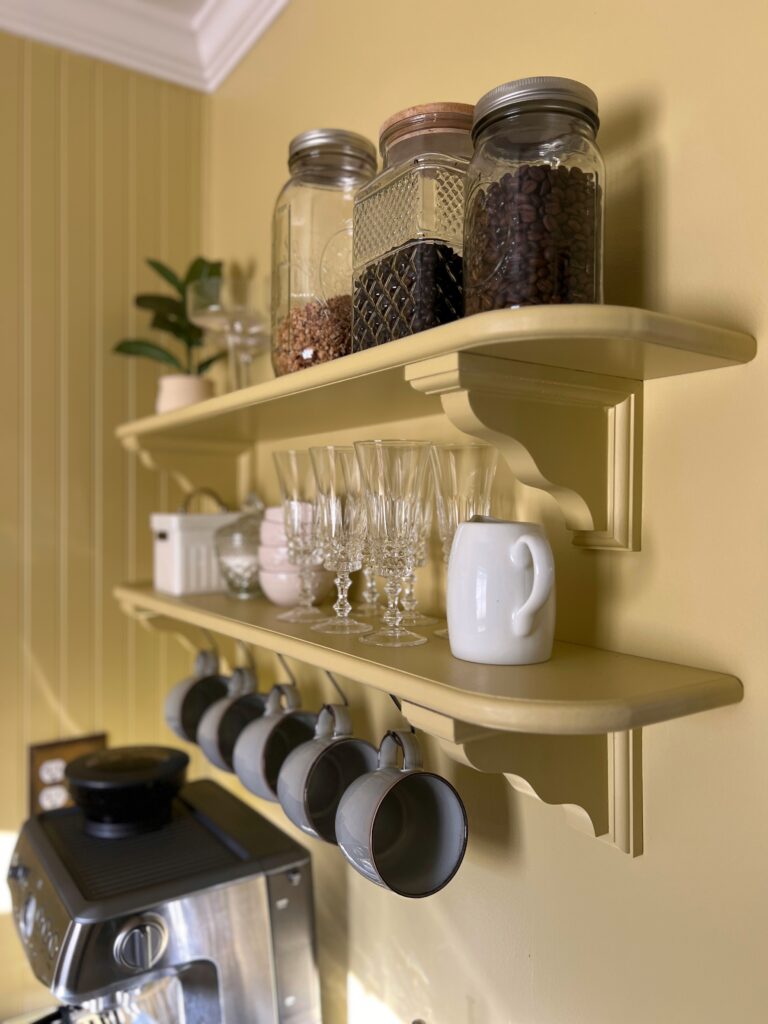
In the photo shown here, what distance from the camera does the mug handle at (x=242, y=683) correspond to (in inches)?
50.0

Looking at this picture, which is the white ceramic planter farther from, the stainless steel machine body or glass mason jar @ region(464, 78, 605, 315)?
glass mason jar @ region(464, 78, 605, 315)

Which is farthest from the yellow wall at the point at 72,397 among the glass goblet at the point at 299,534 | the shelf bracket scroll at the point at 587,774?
the shelf bracket scroll at the point at 587,774

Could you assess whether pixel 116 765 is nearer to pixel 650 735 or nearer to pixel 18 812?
pixel 18 812

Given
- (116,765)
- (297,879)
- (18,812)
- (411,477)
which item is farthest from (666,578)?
(18,812)

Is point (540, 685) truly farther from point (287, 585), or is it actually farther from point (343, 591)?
point (287, 585)

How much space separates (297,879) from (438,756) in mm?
324

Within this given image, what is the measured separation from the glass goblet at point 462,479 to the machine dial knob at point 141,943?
0.57 metres

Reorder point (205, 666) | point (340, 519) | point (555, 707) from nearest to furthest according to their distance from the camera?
1. point (555, 707)
2. point (340, 519)
3. point (205, 666)

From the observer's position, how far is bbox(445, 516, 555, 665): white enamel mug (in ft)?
2.22

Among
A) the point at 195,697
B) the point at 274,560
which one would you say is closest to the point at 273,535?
the point at 274,560

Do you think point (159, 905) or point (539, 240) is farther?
point (159, 905)

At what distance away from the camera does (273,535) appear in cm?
118

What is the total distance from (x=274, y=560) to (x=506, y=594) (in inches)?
21.7

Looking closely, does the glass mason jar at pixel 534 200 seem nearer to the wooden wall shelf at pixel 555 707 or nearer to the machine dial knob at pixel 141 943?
the wooden wall shelf at pixel 555 707
